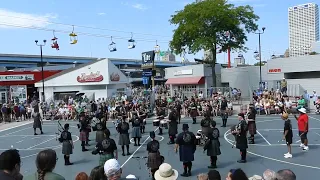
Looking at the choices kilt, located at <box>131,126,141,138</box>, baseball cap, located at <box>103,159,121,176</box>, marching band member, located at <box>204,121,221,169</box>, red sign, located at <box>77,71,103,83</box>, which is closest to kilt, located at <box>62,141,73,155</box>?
kilt, located at <box>131,126,141,138</box>

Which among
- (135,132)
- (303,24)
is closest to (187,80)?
(135,132)

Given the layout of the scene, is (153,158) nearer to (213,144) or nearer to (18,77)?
(213,144)

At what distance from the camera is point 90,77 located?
1588 inches

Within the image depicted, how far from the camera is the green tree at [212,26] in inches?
1519

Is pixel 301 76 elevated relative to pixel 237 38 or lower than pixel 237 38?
lower

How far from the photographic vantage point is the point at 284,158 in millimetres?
12008

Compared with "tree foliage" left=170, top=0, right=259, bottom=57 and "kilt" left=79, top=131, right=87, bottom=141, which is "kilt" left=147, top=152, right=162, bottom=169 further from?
"tree foliage" left=170, top=0, right=259, bottom=57

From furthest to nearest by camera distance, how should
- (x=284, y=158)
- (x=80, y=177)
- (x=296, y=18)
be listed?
(x=296, y=18) → (x=284, y=158) → (x=80, y=177)

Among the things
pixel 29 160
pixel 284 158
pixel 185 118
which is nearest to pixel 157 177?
pixel 284 158

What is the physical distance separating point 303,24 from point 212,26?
101m

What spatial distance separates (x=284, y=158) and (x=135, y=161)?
5.58 meters

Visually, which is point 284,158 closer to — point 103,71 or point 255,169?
point 255,169

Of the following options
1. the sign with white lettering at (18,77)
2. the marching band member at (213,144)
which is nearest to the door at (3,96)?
the sign with white lettering at (18,77)

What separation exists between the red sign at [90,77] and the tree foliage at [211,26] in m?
10.3
